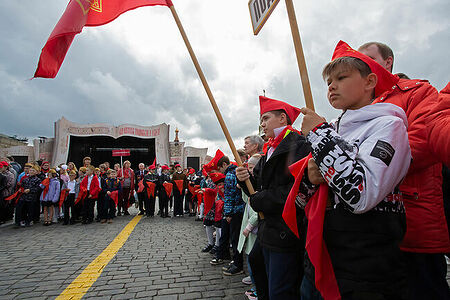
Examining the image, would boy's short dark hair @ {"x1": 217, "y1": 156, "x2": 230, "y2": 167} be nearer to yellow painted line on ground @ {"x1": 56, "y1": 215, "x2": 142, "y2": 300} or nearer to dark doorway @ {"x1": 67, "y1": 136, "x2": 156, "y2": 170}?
yellow painted line on ground @ {"x1": 56, "y1": 215, "x2": 142, "y2": 300}

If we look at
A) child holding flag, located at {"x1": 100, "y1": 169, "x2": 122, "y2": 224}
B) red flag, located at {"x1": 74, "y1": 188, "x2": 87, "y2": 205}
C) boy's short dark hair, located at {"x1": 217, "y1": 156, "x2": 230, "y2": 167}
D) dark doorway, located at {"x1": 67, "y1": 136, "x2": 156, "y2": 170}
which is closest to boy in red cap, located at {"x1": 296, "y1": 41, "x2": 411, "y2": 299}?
boy's short dark hair, located at {"x1": 217, "y1": 156, "x2": 230, "y2": 167}

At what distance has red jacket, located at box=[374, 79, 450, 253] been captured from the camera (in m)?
1.27

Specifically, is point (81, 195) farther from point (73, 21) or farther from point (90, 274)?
point (73, 21)

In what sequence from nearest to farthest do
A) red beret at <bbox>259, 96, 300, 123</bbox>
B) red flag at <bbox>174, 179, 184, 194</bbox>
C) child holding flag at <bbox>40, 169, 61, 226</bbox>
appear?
red beret at <bbox>259, 96, 300, 123</bbox> → child holding flag at <bbox>40, 169, 61, 226</bbox> → red flag at <bbox>174, 179, 184, 194</bbox>

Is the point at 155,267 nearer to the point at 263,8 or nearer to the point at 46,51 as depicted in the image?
the point at 46,51

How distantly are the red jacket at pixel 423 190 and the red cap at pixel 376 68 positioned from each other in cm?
16

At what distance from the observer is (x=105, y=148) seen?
1293 inches

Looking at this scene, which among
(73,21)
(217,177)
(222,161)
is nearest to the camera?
(73,21)

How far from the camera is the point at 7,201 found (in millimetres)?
8836

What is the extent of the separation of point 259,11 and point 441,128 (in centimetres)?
147

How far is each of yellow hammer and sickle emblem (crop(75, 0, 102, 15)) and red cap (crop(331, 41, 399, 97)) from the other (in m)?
3.13

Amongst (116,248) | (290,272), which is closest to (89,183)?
(116,248)

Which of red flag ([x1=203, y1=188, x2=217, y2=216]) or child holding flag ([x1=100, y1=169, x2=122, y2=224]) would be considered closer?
red flag ([x1=203, y1=188, x2=217, y2=216])

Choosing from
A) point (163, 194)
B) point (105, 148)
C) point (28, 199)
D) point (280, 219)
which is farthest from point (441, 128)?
point (105, 148)
